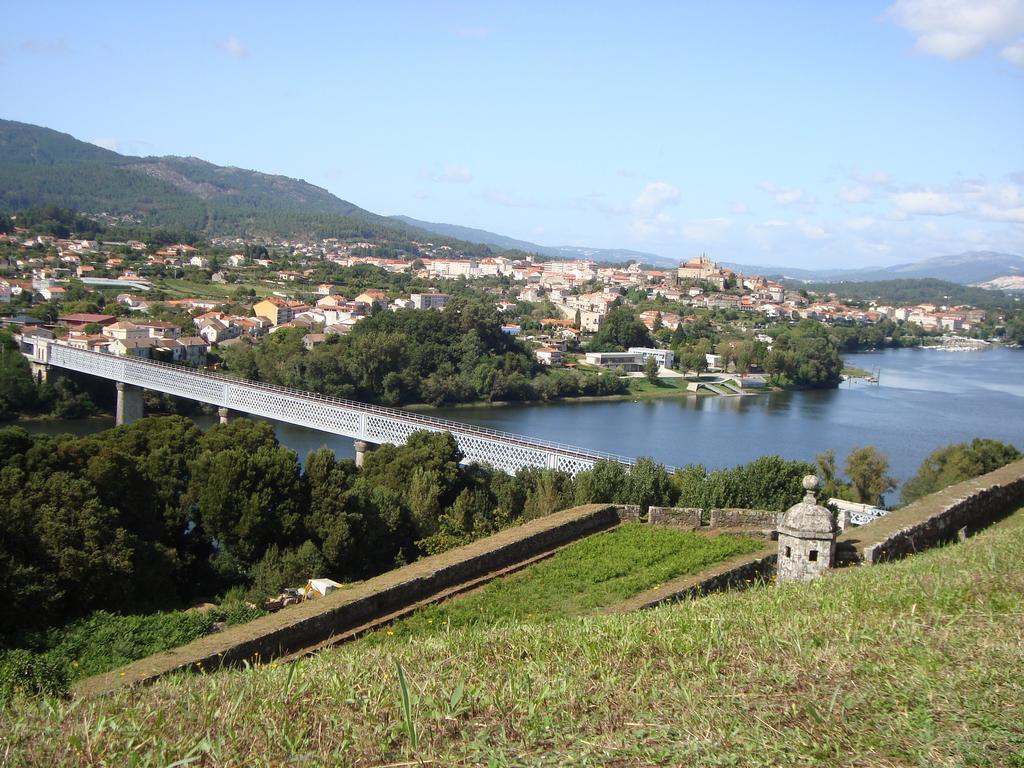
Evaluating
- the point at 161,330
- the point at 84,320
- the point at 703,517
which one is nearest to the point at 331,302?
the point at 161,330

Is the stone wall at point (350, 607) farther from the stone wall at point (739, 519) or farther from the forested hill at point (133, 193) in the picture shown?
the forested hill at point (133, 193)

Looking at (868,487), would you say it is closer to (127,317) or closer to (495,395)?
(495,395)

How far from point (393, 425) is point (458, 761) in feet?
64.3

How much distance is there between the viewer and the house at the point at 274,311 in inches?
1746

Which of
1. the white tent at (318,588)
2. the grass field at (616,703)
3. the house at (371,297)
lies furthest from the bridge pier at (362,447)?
the house at (371,297)

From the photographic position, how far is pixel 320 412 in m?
23.5

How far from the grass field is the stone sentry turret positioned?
167 cm

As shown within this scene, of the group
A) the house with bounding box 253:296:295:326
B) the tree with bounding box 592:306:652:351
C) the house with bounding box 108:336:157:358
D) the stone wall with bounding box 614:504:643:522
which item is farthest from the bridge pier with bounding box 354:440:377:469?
the tree with bounding box 592:306:652:351

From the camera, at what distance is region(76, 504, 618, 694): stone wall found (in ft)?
12.2

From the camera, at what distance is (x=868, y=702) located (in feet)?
8.31

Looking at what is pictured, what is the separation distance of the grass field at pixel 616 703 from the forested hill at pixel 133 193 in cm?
10847

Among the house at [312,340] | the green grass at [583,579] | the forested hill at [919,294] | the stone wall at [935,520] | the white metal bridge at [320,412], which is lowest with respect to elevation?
the white metal bridge at [320,412]

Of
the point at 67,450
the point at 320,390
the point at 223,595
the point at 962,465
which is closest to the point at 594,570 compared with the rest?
the point at 223,595

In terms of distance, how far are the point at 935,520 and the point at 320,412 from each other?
1931cm
